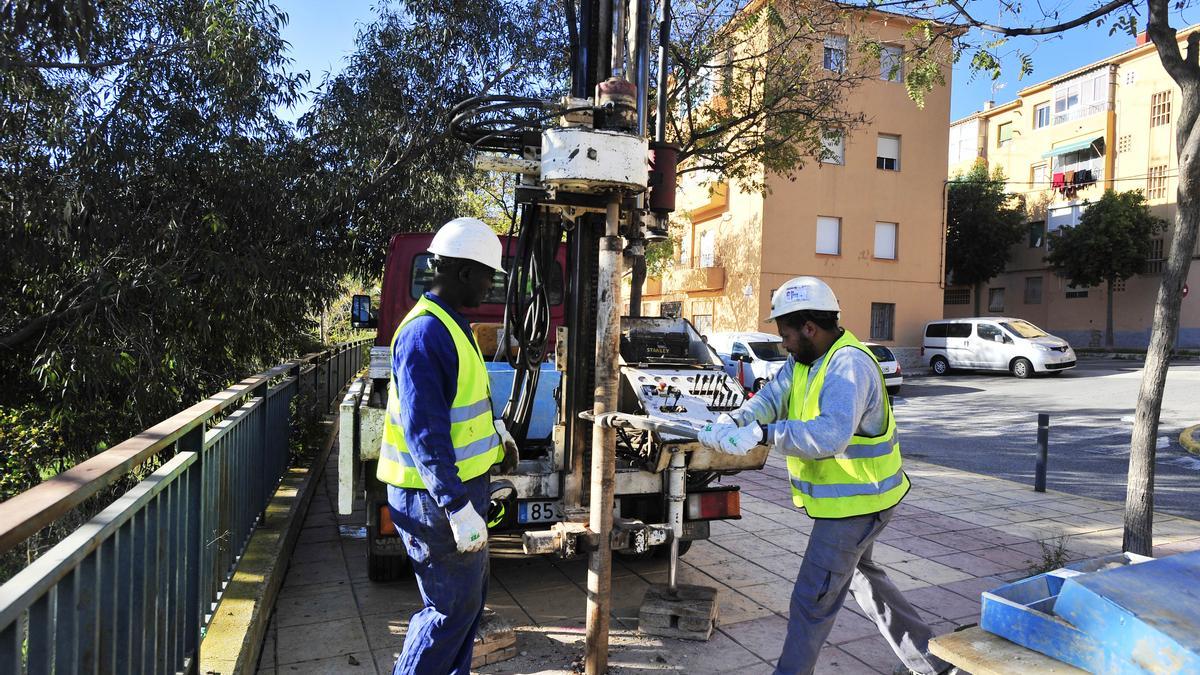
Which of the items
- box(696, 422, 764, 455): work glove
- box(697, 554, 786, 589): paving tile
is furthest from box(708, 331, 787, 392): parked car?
box(696, 422, 764, 455): work glove

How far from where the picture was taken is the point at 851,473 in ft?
9.89

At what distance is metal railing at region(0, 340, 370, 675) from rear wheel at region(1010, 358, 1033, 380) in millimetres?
21330

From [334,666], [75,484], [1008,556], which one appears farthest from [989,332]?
[75,484]

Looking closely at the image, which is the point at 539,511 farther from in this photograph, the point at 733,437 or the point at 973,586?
the point at 973,586

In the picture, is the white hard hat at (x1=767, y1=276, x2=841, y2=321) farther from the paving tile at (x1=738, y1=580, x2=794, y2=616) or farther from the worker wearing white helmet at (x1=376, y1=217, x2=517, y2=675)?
the paving tile at (x1=738, y1=580, x2=794, y2=616)

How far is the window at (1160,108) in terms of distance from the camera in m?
28.7

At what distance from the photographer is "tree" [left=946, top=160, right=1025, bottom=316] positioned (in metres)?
32.0

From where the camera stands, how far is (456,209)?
11.9m

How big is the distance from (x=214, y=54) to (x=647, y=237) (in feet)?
18.7

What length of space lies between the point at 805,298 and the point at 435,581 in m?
1.85

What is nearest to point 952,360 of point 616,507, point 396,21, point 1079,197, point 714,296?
point 714,296

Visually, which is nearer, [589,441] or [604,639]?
[604,639]

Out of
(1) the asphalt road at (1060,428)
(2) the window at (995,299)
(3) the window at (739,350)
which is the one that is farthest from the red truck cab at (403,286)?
(2) the window at (995,299)

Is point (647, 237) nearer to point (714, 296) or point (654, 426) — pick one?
point (654, 426)
